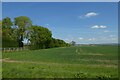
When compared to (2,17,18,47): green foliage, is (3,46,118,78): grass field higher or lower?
lower

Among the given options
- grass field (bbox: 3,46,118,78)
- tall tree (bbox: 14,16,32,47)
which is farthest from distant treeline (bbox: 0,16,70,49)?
grass field (bbox: 3,46,118,78)

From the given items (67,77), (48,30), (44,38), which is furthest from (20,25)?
(67,77)

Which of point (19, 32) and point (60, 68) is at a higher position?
point (19, 32)

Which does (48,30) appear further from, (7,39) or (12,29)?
(7,39)

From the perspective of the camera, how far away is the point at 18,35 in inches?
2803

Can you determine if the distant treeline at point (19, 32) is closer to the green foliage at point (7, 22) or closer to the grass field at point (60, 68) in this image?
the green foliage at point (7, 22)

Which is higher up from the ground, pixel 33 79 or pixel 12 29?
pixel 12 29

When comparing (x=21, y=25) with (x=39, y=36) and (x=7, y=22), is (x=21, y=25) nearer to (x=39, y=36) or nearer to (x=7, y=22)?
(x=7, y=22)

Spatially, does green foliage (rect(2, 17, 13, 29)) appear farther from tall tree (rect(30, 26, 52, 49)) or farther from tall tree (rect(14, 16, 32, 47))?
tall tree (rect(30, 26, 52, 49))

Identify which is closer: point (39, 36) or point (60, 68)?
point (60, 68)

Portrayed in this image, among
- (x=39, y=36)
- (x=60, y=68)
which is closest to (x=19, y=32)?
(x=39, y=36)

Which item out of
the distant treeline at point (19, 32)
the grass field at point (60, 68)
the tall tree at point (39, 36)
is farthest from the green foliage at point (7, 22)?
the grass field at point (60, 68)

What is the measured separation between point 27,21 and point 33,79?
64.8m

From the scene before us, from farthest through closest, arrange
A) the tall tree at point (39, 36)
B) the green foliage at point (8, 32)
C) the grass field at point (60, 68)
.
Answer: the tall tree at point (39, 36), the green foliage at point (8, 32), the grass field at point (60, 68)
